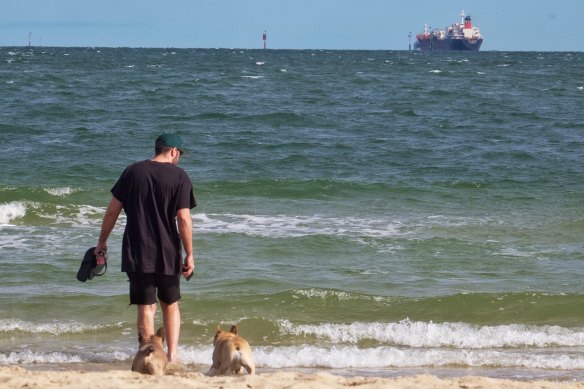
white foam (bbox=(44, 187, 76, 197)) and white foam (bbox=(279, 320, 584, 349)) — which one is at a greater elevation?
white foam (bbox=(44, 187, 76, 197))

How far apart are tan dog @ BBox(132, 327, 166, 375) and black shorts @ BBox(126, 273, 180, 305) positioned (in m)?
0.24

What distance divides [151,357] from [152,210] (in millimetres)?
895

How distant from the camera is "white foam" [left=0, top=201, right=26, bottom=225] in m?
14.1

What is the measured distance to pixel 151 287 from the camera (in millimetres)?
6613

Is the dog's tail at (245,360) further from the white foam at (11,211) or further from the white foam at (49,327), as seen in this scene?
the white foam at (11,211)

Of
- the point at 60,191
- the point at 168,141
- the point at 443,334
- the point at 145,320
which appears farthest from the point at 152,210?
the point at 60,191

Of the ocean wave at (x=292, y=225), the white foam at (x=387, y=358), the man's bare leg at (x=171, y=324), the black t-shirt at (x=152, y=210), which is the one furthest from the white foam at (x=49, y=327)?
the ocean wave at (x=292, y=225)

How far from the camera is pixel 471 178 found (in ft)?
60.8

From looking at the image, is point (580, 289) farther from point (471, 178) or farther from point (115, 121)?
point (115, 121)

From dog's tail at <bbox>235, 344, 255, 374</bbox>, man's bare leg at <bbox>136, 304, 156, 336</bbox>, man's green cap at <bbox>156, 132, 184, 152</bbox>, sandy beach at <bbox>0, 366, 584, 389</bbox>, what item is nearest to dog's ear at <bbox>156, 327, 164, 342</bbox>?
man's bare leg at <bbox>136, 304, 156, 336</bbox>

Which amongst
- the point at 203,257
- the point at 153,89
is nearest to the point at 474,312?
the point at 203,257

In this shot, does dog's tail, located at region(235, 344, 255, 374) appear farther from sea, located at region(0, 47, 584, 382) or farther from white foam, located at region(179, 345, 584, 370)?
white foam, located at region(179, 345, 584, 370)

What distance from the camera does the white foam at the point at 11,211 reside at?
14.1 m

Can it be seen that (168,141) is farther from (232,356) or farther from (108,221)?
(232,356)
